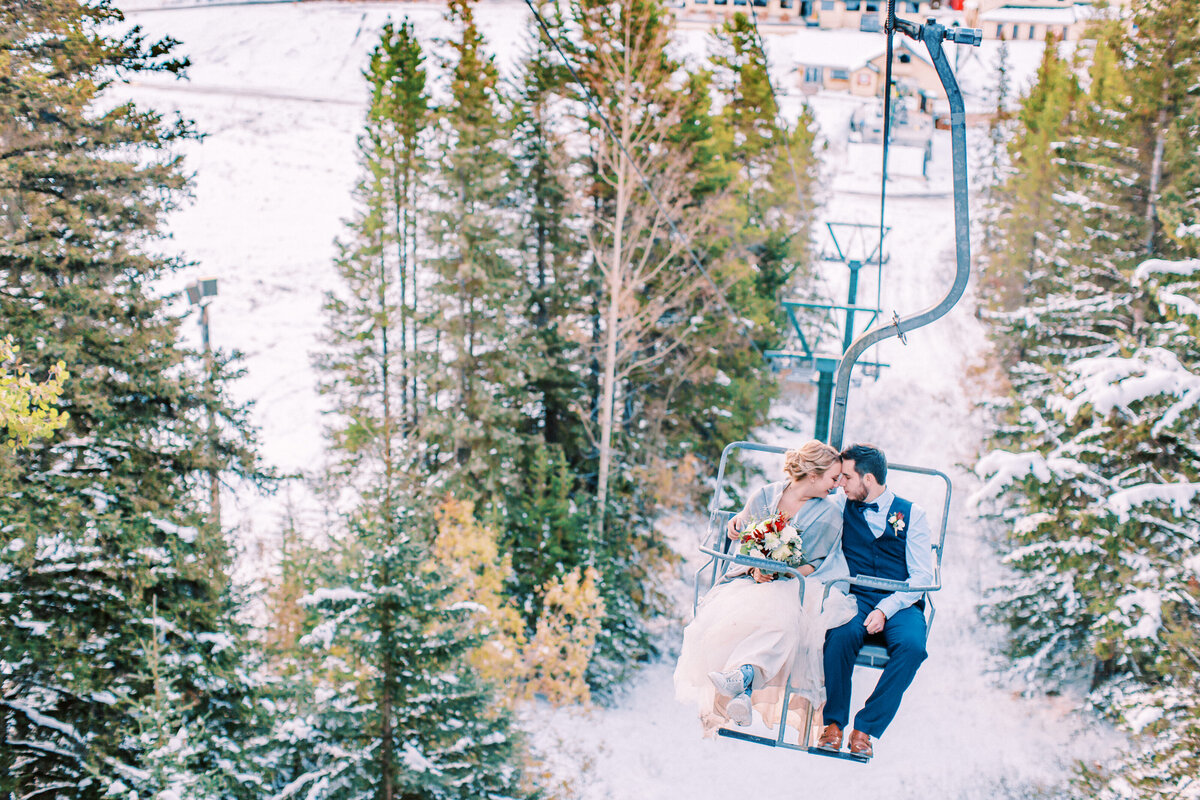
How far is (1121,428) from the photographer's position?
15.9 metres

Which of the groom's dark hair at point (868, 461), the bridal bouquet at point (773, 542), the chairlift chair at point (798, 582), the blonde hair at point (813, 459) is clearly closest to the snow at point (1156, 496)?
the chairlift chair at point (798, 582)

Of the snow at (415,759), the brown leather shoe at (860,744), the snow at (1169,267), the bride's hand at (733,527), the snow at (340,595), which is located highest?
the snow at (1169,267)

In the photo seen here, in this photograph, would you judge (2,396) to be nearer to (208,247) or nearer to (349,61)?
(208,247)

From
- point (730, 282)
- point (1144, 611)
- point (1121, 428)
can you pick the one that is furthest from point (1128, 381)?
point (730, 282)

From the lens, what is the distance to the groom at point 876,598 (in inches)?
223

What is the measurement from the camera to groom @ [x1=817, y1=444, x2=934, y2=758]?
567cm

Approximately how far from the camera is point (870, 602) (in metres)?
6.16

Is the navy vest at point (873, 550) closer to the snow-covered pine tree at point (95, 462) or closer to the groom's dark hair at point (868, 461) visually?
the groom's dark hair at point (868, 461)

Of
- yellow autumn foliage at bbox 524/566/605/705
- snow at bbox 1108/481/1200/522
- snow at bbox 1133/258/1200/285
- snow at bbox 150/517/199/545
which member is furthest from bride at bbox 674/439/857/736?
yellow autumn foliage at bbox 524/566/605/705

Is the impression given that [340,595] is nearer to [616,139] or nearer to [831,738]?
[616,139]

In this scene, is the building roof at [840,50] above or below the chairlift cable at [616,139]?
above

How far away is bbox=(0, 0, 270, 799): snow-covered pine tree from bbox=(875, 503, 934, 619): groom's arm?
28.4 feet

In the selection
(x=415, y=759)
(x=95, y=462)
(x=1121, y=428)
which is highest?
(x=95, y=462)

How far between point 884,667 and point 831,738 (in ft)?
1.86
